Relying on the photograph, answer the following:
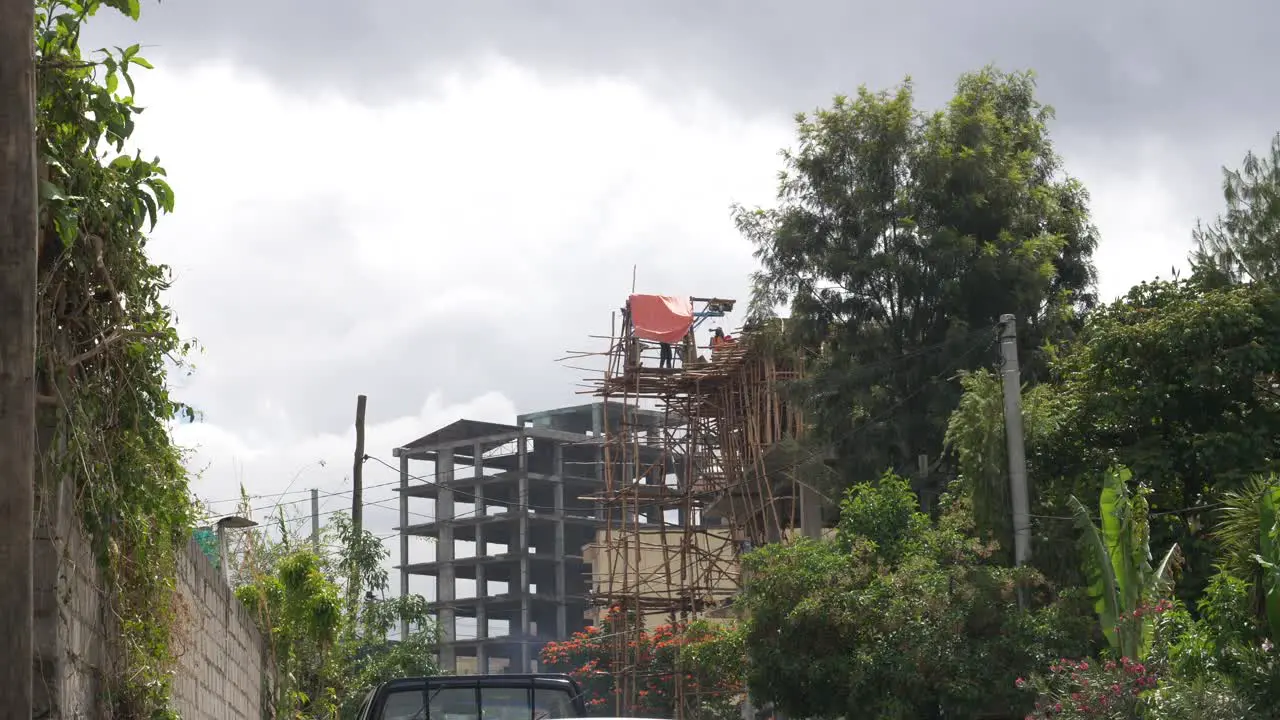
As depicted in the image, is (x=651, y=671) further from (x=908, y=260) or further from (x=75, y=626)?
(x=75, y=626)

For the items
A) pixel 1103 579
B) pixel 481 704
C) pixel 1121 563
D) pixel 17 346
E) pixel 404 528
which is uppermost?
pixel 404 528

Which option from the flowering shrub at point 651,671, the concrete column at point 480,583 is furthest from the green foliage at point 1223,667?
the concrete column at point 480,583

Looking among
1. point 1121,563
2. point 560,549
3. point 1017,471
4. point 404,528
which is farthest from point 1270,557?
point 404,528

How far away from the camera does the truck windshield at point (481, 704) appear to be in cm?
1116

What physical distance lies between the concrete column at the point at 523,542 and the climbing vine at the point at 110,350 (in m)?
87.9

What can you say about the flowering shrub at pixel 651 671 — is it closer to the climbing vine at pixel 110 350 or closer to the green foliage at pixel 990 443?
the green foliage at pixel 990 443

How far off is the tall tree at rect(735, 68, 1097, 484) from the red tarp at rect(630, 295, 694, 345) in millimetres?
8174

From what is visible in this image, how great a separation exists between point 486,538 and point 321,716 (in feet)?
255

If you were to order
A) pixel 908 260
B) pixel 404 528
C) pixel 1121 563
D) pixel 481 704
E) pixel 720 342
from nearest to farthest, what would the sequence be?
1. pixel 481 704
2. pixel 1121 563
3. pixel 908 260
4. pixel 720 342
5. pixel 404 528

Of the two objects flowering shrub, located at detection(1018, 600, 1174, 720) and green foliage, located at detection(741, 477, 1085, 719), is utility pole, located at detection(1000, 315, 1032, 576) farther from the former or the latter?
flowering shrub, located at detection(1018, 600, 1174, 720)

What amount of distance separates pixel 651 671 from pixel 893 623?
77.0 feet

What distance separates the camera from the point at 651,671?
143ft

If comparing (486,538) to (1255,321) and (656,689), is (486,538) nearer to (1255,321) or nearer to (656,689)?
(656,689)

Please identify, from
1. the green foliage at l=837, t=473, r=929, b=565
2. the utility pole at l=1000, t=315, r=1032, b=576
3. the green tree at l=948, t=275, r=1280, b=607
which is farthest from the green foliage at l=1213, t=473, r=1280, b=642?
the green foliage at l=837, t=473, r=929, b=565
